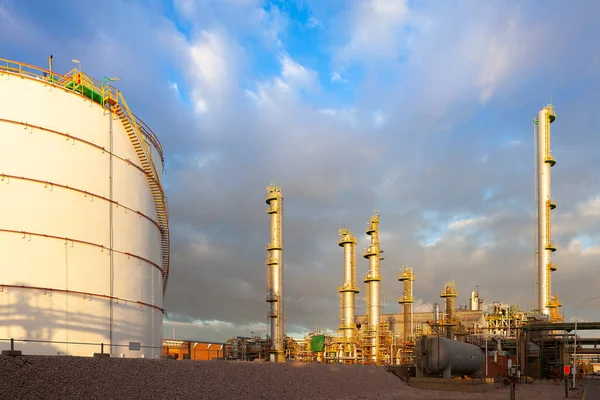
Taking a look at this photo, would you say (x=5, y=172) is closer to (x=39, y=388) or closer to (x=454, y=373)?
(x=39, y=388)

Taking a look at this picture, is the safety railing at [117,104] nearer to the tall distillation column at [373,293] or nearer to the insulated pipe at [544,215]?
the tall distillation column at [373,293]

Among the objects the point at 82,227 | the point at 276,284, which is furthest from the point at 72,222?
the point at 276,284

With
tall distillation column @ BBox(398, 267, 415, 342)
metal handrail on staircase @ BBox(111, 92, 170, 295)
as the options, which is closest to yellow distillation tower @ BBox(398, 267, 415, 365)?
tall distillation column @ BBox(398, 267, 415, 342)

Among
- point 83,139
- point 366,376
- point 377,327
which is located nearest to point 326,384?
point 366,376

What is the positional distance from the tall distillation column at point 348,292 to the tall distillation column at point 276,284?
26.6ft

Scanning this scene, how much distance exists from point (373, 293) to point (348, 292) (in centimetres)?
278

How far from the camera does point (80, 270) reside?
1019 inches

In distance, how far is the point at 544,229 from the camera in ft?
217

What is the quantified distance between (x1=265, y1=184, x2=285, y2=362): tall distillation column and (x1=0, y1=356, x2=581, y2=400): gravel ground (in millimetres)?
17460

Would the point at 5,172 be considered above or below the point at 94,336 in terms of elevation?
above

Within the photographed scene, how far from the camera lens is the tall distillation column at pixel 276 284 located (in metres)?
50.7

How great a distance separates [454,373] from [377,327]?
18.2m

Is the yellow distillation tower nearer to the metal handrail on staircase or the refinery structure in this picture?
the refinery structure

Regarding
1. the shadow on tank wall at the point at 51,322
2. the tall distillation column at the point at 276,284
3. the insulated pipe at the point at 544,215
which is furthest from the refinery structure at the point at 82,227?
the insulated pipe at the point at 544,215
